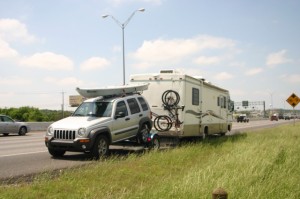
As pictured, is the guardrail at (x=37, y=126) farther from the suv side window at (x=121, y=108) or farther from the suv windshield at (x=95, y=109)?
the suv side window at (x=121, y=108)

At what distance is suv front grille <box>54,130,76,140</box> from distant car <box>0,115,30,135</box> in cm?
1634

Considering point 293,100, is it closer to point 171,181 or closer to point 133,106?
point 133,106

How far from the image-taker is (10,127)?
28812 millimetres

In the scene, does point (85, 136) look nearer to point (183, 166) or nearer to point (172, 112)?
point (183, 166)

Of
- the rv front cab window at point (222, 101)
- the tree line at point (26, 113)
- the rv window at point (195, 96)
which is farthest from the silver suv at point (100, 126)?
the tree line at point (26, 113)

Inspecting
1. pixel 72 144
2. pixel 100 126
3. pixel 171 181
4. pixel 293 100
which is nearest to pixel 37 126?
pixel 293 100

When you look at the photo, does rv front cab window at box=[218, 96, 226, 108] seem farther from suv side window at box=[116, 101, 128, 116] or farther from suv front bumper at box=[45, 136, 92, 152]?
suv front bumper at box=[45, 136, 92, 152]

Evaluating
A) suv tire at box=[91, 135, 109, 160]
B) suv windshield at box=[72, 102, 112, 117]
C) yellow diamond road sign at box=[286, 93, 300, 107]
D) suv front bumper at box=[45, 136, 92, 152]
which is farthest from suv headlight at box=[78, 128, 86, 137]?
yellow diamond road sign at box=[286, 93, 300, 107]

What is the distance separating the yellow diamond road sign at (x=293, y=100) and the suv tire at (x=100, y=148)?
26.6 meters

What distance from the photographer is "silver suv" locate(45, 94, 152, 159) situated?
12.9 meters

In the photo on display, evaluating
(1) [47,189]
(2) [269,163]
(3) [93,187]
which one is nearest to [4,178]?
(1) [47,189]

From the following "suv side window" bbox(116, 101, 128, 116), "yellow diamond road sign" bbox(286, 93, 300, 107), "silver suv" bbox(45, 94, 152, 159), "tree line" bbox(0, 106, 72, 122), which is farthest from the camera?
"tree line" bbox(0, 106, 72, 122)

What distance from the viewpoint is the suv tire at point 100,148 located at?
43.0ft

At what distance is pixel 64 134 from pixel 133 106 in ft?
9.83
